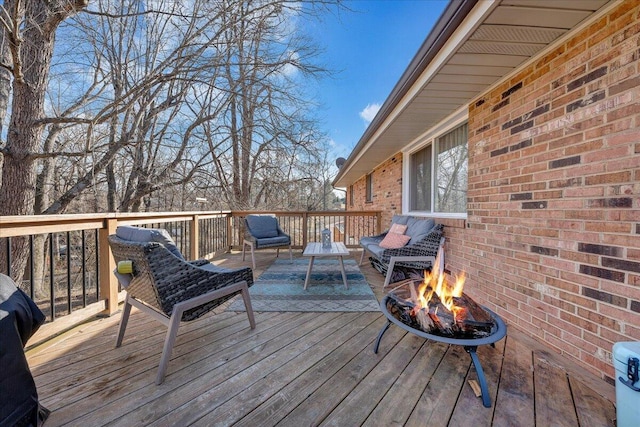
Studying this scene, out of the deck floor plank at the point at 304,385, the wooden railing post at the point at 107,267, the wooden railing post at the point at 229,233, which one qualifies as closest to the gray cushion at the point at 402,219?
the deck floor plank at the point at 304,385

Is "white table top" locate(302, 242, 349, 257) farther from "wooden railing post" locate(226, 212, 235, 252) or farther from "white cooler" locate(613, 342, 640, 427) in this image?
"wooden railing post" locate(226, 212, 235, 252)

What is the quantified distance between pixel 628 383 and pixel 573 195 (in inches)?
41.9

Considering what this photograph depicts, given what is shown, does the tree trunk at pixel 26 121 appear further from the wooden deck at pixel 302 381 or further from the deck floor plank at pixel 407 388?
the deck floor plank at pixel 407 388

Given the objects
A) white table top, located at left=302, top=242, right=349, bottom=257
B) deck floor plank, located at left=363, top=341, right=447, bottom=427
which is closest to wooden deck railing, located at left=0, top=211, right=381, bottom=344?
white table top, located at left=302, top=242, right=349, bottom=257

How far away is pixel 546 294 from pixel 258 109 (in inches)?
245

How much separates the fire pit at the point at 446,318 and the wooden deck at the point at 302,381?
20 centimetres

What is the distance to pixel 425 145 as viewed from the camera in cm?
398

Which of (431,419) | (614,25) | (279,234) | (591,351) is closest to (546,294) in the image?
(591,351)

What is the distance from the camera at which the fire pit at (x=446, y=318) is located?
54.6 inches

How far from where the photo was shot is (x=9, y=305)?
106 centimetres

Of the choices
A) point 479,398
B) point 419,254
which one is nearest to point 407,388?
point 479,398

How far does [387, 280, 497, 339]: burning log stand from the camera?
1.47m

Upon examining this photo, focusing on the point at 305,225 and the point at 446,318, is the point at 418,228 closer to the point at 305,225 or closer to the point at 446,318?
the point at 446,318

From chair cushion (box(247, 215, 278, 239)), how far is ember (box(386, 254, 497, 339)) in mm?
3188
